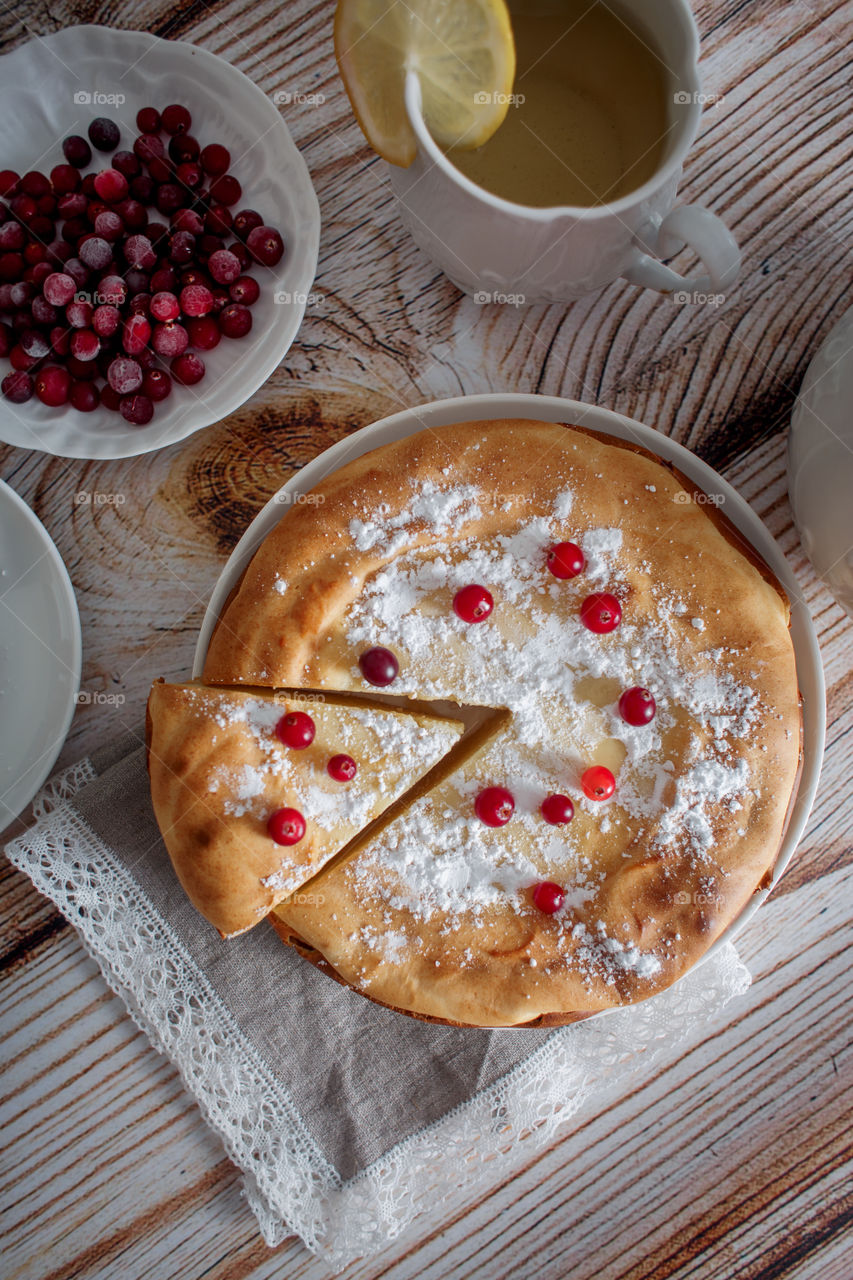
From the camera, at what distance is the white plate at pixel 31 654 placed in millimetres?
1886

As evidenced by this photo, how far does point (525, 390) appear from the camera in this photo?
1988 millimetres

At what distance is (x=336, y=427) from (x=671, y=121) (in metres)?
0.86

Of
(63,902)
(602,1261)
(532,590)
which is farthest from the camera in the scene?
(602,1261)

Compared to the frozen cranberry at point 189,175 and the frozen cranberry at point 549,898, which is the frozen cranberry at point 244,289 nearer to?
the frozen cranberry at point 189,175

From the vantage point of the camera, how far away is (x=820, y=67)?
195 centimetres

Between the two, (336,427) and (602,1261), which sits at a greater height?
(336,427)

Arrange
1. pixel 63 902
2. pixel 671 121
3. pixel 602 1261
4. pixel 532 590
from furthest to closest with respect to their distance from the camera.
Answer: pixel 602 1261 → pixel 63 902 → pixel 532 590 → pixel 671 121

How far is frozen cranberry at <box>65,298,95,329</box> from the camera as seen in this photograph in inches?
71.4

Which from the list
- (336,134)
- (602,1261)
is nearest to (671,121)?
(336,134)

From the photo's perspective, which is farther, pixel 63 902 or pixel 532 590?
pixel 63 902

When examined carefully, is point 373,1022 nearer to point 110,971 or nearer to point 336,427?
point 110,971

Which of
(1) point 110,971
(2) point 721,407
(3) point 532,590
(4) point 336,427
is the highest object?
(2) point 721,407

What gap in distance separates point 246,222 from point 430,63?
0.58 meters

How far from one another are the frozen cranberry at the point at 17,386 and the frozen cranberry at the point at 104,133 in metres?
0.51
